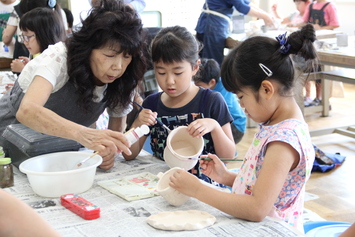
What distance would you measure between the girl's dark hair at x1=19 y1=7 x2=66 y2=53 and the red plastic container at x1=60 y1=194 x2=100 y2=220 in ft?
4.86

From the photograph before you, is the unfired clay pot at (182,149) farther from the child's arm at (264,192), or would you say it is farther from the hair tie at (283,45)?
the hair tie at (283,45)

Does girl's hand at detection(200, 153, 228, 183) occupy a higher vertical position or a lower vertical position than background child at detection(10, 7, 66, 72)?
lower

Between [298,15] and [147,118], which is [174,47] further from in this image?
→ [298,15]

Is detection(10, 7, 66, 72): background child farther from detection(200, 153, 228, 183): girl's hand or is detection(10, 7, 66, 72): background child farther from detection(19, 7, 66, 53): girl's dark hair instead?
detection(200, 153, 228, 183): girl's hand

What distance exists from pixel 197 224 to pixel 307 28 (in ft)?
2.15

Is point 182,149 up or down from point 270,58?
down

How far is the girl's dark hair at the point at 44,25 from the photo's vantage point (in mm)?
2580

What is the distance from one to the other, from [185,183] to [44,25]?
1666 mm

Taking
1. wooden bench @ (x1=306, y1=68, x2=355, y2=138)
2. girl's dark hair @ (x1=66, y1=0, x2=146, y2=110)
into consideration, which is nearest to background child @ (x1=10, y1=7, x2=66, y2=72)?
girl's dark hair @ (x1=66, y1=0, x2=146, y2=110)

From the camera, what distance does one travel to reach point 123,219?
1241 millimetres

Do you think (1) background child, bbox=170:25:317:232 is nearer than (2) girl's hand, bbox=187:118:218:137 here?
Yes

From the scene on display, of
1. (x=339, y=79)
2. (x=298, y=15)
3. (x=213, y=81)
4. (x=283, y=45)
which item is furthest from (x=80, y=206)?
(x=298, y=15)

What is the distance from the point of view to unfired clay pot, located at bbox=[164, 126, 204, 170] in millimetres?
1547

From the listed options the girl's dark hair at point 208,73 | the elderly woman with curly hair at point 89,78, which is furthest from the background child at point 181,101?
the girl's dark hair at point 208,73
